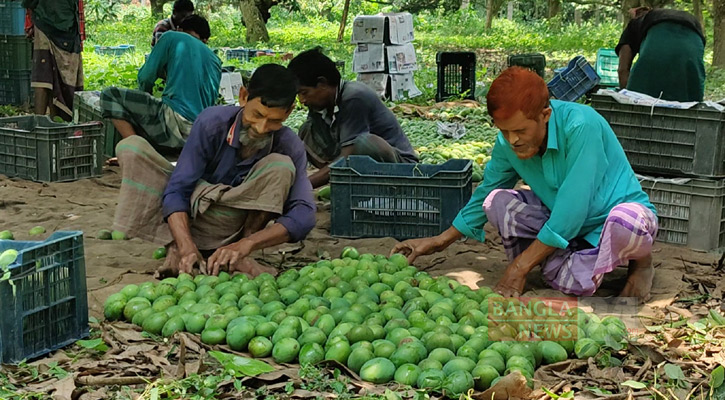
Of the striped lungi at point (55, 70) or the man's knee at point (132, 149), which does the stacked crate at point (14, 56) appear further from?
the man's knee at point (132, 149)

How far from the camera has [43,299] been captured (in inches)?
124

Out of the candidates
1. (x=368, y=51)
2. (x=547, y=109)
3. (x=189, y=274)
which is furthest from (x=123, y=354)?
(x=368, y=51)

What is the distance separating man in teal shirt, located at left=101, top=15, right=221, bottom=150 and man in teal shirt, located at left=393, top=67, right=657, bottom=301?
10.2 feet

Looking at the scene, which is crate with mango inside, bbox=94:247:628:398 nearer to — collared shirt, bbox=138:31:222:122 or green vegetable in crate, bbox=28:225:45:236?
green vegetable in crate, bbox=28:225:45:236

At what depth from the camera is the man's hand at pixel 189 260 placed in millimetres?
4152

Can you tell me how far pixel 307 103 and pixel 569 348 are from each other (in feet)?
9.30

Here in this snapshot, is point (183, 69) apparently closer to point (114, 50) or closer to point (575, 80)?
point (575, 80)

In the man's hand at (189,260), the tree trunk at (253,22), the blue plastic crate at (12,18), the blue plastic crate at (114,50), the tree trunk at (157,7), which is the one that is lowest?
the man's hand at (189,260)

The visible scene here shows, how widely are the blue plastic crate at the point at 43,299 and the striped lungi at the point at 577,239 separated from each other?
2095mm

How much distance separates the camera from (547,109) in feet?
12.7

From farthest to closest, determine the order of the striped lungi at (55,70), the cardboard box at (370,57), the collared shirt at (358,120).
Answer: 1. the cardboard box at (370,57)
2. the striped lungi at (55,70)
3. the collared shirt at (358,120)

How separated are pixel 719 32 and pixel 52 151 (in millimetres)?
14753

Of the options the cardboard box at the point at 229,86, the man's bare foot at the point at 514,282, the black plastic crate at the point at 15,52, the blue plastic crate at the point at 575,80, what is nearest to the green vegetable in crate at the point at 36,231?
the man's bare foot at the point at 514,282

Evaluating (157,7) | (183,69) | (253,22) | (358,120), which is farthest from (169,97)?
(157,7)
